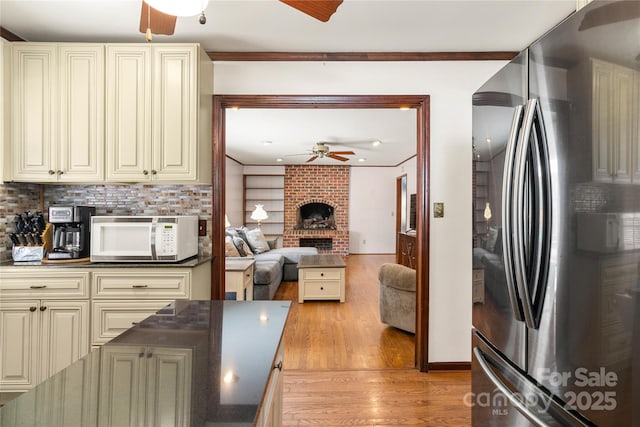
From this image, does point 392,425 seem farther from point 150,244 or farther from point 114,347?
point 150,244

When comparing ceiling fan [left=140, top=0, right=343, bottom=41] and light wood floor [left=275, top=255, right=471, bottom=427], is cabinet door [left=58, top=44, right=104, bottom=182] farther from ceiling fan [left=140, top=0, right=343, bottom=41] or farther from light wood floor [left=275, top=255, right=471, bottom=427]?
light wood floor [left=275, top=255, right=471, bottom=427]

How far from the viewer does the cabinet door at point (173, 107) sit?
7.49 feet

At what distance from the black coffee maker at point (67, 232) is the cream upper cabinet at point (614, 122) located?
283 cm

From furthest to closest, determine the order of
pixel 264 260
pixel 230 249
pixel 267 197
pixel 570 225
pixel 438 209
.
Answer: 1. pixel 267 197
2. pixel 264 260
3. pixel 230 249
4. pixel 438 209
5. pixel 570 225

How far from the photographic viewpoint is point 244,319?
1218 millimetres

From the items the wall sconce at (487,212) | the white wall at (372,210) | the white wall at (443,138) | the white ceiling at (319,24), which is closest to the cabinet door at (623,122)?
the wall sconce at (487,212)

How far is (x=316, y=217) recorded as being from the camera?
8.95 meters

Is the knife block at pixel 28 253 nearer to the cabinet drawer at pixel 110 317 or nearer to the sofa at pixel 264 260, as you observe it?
the cabinet drawer at pixel 110 317

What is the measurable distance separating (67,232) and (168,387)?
2139mm

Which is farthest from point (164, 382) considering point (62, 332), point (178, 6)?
point (62, 332)

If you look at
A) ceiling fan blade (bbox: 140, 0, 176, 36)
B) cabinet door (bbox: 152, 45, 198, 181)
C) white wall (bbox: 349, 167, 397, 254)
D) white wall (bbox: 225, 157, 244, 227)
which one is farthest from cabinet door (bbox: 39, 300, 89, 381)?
white wall (bbox: 349, 167, 397, 254)

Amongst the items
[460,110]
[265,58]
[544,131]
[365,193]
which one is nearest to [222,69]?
[265,58]

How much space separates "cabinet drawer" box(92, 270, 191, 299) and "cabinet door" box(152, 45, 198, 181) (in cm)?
66

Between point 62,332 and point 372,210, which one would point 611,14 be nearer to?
point 62,332
